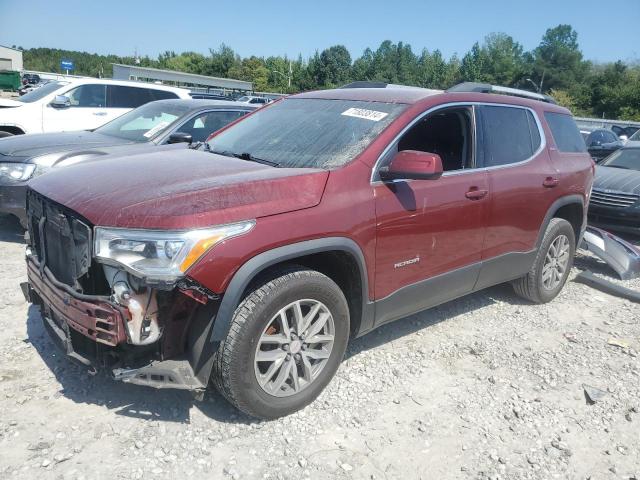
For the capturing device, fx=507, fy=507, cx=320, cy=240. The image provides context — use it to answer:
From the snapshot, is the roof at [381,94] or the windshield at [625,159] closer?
A: the roof at [381,94]

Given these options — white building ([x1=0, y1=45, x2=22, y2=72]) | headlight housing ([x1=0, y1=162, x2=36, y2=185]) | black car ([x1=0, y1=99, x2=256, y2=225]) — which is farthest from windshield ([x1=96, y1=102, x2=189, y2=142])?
white building ([x1=0, y1=45, x2=22, y2=72])

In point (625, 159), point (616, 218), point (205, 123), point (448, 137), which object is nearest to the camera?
point (448, 137)

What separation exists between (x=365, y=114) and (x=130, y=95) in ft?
25.6

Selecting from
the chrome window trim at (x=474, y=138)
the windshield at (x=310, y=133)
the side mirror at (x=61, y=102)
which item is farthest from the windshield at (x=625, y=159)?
the side mirror at (x=61, y=102)

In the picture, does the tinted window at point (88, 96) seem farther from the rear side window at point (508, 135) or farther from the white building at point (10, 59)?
the white building at point (10, 59)

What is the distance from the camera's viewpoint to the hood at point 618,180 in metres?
7.84

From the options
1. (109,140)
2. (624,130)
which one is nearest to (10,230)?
(109,140)

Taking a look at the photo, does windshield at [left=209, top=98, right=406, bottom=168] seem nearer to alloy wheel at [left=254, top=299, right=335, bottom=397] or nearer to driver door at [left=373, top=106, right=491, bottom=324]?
driver door at [left=373, top=106, right=491, bottom=324]

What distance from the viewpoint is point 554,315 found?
189 inches

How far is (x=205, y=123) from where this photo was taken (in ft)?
21.2

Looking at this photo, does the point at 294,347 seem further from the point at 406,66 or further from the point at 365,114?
the point at 406,66

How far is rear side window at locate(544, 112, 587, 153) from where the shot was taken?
4750 mm

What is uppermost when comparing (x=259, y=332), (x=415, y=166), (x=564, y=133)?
(x=564, y=133)

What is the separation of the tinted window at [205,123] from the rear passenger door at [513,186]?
3.57 metres
